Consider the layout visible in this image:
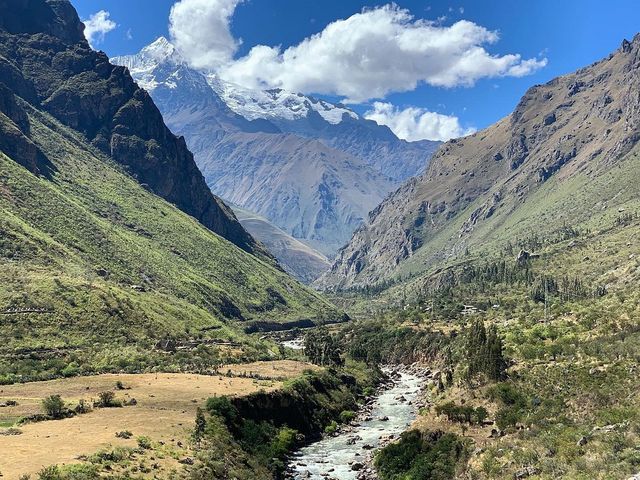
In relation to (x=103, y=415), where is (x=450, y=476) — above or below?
below

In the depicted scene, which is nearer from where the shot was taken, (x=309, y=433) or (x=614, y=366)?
(x=614, y=366)

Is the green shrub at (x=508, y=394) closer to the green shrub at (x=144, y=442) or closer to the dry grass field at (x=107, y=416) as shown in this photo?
the dry grass field at (x=107, y=416)

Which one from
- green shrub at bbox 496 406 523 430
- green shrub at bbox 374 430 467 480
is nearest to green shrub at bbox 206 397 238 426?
green shrub at bbox 374 430 467 480

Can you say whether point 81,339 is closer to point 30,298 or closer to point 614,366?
point 30,298

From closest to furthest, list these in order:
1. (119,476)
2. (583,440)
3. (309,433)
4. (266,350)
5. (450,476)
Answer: (119,476)
(583,440)
(450,476)
(309,433)
(266,350)

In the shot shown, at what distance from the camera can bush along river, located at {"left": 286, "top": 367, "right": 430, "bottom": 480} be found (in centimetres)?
7869

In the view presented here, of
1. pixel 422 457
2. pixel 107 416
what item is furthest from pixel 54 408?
pixel 422 457

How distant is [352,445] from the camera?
307 feet

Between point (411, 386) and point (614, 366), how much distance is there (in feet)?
260

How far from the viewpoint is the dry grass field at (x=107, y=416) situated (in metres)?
59.9

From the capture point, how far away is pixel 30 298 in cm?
14012

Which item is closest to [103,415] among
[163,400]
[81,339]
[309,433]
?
[163,400]

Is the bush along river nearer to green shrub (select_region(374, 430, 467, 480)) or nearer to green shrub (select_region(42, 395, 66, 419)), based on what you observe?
green shrub (select_region(374, 430, 467, 480))

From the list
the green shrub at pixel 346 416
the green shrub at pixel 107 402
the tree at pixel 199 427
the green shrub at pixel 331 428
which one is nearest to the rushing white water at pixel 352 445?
the green shrub at pixel 331 428
